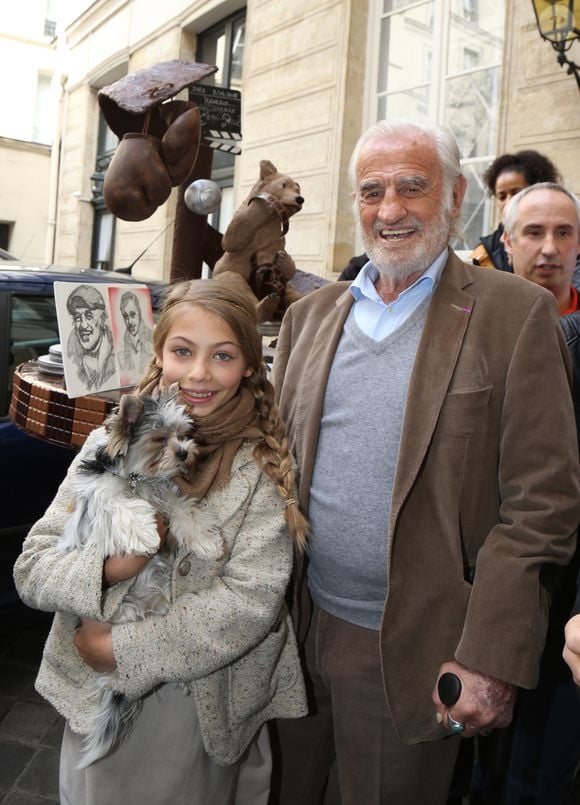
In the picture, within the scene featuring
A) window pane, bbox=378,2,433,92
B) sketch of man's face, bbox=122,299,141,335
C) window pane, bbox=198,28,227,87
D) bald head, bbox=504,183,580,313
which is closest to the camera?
bald head, bbox=504,183,580,313

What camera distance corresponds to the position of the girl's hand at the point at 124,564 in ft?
4.45

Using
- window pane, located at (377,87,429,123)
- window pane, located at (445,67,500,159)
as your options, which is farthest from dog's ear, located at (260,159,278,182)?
window pane, located at (377,87,429,123)

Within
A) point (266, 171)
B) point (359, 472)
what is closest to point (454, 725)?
point (359, 472)

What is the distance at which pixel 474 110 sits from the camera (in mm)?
6621

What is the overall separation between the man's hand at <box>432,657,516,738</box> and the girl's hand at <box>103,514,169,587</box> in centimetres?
76

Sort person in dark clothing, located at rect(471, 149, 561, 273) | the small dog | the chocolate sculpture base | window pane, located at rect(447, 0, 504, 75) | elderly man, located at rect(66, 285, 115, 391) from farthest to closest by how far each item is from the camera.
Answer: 1. window pane, located at rect(447, 0, 504, 75)
2. person in dark clothing, located at rect(471, 149, 561, 273)
3. elderly man, located at rect(66, 285, 115, 391)
4. the chocolate sculpture base
5. the small dog

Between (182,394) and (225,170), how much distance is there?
9.05 metres

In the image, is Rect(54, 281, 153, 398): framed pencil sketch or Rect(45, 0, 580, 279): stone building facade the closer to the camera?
Rect(54, 281, 153, 398): framed pencil sketch

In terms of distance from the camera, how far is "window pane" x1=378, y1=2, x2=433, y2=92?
281 inches

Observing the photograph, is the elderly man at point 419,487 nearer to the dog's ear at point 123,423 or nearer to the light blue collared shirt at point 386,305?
the light blue collared shirt at point 386,305

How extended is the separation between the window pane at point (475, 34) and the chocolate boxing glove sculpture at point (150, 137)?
482 centimetres

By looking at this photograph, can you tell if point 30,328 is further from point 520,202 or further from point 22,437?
point 520,202

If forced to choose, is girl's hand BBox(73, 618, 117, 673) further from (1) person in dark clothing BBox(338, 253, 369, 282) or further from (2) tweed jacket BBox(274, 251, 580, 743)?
(1) person in dark clothing BBox(338, 253, 369, 282)

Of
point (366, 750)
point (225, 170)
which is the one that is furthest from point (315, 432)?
point (225, 170)
